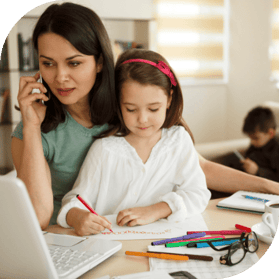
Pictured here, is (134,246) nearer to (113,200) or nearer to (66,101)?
(113,200)

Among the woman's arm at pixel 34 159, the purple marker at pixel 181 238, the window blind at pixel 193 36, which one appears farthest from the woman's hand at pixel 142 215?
the window blind at pixel 193 36

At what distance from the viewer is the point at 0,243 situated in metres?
0.68

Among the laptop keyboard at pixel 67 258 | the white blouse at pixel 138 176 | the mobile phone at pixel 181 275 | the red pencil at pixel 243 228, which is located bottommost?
the red pencil at pixel 243 228

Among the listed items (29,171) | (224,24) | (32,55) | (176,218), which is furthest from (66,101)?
Result: (224,24)

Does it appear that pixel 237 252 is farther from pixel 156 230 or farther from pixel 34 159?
pixel 34 159

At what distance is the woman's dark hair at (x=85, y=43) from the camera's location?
1.10 meters

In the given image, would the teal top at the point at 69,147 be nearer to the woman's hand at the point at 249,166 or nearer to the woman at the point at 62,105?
the woman at the point at 62,105

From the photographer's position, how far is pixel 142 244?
3.11 ft

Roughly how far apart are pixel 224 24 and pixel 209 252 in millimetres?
4203

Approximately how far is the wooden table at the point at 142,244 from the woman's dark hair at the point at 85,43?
0.40 metres

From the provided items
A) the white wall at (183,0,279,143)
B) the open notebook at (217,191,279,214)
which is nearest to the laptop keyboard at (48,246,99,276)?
the open notebook at (217,191,279,214)

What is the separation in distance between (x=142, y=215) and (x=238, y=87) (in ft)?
12.3

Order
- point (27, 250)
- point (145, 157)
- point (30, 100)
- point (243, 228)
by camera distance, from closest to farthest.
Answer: point (27, 250) < point (243, 228) < point (30, 100) < point (145, 157)

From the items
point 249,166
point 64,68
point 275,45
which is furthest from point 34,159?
point 275,45
